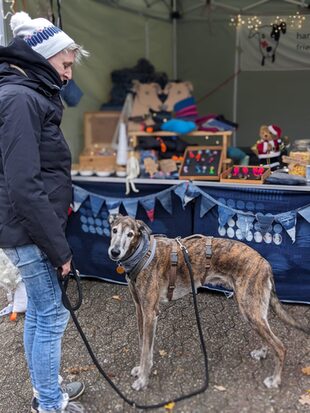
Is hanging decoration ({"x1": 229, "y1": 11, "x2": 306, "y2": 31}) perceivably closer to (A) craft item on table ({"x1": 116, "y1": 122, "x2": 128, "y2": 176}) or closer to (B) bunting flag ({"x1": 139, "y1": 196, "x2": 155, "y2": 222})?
(A) craft item on table ({"x1": 116, "y1": 122, "x2": 128, "y2": 176})

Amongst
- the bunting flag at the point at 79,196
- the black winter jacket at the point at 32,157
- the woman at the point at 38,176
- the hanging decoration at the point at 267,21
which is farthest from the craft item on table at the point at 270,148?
the hanging decoration at the point at 267,21

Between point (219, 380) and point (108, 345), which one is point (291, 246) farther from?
point (108, 345)

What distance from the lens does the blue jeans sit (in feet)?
7.29

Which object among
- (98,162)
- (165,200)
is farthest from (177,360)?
(98,162)

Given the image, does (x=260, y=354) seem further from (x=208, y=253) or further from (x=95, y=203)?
(x=95, y=203)

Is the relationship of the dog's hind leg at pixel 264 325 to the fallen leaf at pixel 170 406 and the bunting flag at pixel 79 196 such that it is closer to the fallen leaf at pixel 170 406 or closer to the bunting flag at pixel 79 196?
the fallen leaf at pixel 170 406

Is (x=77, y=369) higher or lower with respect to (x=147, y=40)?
lower

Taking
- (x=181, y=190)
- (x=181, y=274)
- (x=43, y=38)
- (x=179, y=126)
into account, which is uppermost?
(x=43, y=38)

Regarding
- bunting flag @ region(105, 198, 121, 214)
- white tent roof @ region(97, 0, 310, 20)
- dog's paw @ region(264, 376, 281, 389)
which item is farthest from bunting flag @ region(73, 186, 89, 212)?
white tent roof @ region(97, 0, 310, 20)

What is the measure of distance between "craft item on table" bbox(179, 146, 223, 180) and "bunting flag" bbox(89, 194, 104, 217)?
78cm

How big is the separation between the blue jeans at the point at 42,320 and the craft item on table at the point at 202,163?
6.78ft

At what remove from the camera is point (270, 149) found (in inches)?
176

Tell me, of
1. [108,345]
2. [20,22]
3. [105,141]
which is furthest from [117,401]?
[105,141]

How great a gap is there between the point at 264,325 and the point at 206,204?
1354mm
